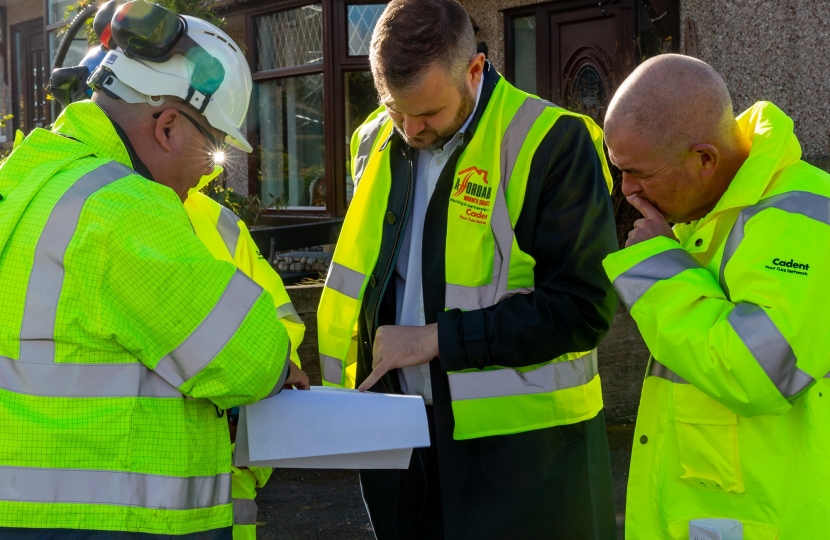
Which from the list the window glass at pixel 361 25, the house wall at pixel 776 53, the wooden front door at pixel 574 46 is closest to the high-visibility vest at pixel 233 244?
the wooden front door at pixel 574 46

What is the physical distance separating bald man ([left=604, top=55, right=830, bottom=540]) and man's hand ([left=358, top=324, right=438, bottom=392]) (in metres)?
0.58

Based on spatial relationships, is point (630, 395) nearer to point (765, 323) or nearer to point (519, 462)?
point (519, 462)

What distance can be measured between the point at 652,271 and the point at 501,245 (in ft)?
1.80

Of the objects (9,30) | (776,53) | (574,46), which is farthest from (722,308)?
(9,30)

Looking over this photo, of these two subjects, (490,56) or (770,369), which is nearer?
(770,369)

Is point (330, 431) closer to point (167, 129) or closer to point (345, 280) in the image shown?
point (345, 280)

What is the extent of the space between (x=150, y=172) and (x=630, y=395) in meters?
4.96

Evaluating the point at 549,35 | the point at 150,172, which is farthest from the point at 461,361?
the point at 549,35

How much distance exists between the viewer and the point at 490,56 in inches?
374

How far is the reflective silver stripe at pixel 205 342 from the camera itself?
2066 millimetres

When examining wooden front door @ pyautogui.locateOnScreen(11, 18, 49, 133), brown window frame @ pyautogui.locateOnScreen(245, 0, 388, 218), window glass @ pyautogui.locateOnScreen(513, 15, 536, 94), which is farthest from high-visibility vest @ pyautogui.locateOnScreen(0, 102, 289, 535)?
wooden front door @ pyautogui.locateOnScreen(11, 18, 49, 133)

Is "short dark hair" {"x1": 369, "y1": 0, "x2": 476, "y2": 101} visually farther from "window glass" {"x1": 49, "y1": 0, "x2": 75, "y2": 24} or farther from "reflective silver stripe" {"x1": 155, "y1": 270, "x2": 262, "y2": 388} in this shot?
"window glass" {"x1": 49, "y1": 0, "x2": 75, "y2": 24}

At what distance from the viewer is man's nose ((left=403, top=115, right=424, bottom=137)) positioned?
270 centimetres

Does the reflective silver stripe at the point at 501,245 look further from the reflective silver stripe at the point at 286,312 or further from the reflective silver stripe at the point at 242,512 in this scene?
the reflective silver stripe at the point at 242,512
